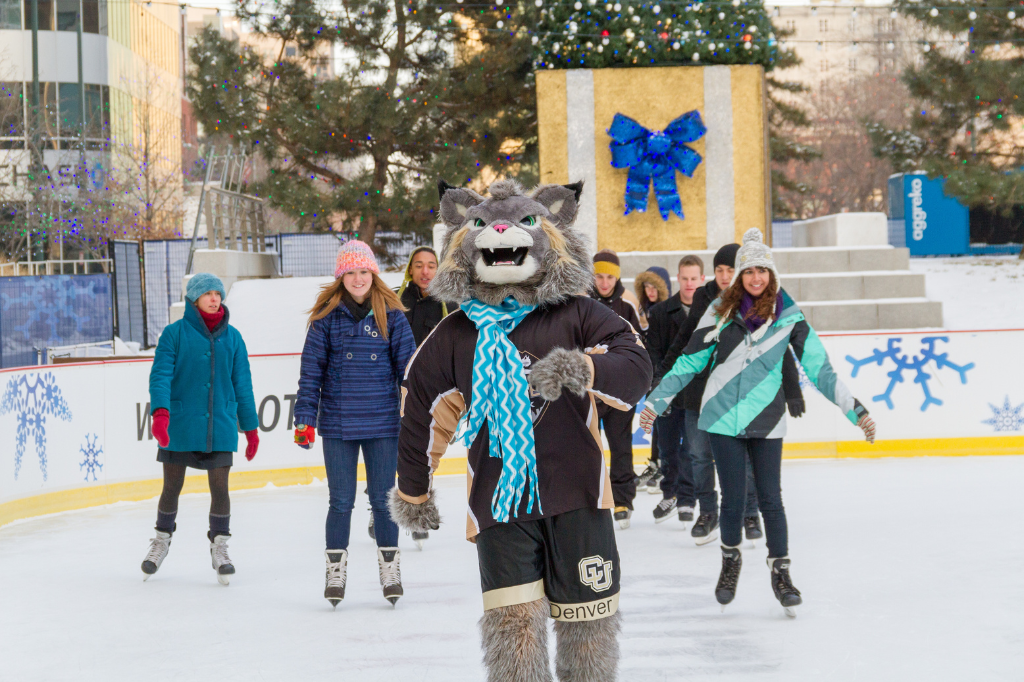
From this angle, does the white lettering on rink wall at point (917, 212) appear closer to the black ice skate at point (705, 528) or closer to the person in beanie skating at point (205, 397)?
the black ice skate at point (705, 528)

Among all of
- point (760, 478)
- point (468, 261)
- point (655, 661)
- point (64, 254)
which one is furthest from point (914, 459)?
point (64, 254)

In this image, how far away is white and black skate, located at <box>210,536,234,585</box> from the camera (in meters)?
4.98

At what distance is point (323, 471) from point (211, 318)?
3.31 m

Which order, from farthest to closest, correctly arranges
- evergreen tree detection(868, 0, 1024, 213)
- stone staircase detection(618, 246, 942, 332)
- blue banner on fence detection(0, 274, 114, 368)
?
evergreen tree detection(868, 0, 1024, 213)
stone staircase detection(618, 246, 942, 332)
blue banner on fence detection(0, 274, 114, 368)

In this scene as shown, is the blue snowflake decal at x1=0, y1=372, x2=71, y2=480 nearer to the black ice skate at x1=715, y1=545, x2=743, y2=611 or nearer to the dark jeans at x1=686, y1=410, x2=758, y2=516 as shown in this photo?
the dark jeans at x1=686, y1=410, x2=758, y2=516

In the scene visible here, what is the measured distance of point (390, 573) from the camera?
459 centimetres

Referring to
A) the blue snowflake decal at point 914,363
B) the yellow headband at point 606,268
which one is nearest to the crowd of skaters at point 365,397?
the yellow headband at point 606,268

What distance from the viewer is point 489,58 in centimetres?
1767

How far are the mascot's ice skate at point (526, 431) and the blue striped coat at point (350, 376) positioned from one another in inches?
66.6

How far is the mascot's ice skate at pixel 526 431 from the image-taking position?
2623 millimetres

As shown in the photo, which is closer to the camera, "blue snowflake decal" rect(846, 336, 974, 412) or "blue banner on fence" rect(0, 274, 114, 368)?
"blue snowflake decal" rect(846, 336, 974, 412)

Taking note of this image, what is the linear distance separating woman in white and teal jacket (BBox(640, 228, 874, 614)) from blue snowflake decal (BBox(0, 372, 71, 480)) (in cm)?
449

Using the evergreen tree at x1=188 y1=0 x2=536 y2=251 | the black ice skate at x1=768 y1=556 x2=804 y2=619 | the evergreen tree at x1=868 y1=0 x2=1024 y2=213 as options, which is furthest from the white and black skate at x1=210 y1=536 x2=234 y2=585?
the evergreen tree at x1=868 y1=0 x2=1024 y2=213

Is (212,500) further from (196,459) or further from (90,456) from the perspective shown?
(90,456)
